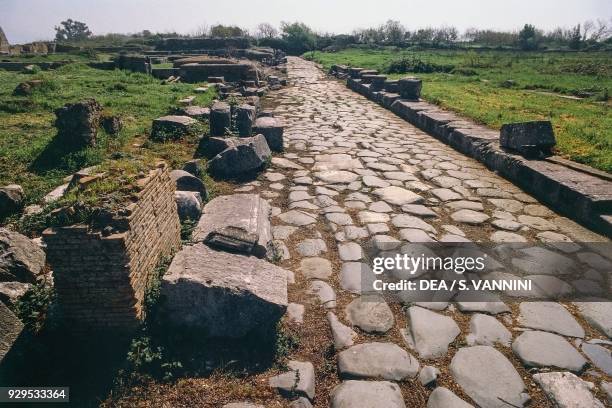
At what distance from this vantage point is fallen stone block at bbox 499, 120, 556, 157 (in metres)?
5.62

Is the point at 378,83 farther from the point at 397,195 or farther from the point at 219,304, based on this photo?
the point at 219,304

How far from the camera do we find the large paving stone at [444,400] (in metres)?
2.20

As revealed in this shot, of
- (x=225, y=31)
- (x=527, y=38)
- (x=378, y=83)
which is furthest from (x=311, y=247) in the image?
(x=527, y=38)

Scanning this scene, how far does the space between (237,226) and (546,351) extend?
8.26 ft

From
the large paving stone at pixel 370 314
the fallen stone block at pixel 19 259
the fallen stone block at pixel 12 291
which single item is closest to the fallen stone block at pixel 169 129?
the fallen stone block at pixel 19 259

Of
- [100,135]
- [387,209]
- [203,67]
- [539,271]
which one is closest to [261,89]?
[203,67]

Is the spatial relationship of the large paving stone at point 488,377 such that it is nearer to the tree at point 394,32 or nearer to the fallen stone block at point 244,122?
the fallen stone block at point 244,122

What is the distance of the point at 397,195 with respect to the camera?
16.6 ft

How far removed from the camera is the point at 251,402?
2217 mm

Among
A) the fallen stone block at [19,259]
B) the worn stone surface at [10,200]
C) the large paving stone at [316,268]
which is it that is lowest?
the large paving stone at [316,268]

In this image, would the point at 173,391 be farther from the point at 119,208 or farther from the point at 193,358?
the point at 119,208

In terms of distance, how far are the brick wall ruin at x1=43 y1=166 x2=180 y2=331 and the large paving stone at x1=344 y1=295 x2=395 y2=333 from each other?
156 centimetres

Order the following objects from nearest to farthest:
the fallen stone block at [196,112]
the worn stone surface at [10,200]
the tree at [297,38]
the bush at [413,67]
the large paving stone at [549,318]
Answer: the large paving stone at [549,318]
the worn stone surface at [10,200]
the fallen stone block at [196,112]
the bush at [413,67]
the tree at [297,38]

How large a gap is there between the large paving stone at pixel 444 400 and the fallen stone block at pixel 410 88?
9683mm
